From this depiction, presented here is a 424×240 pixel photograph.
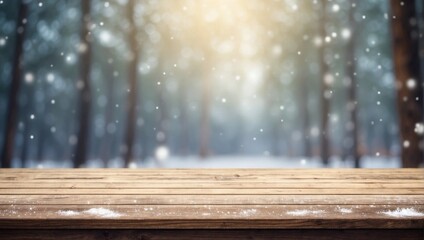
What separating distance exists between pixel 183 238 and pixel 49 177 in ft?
6.53

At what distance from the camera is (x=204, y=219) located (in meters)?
2.17

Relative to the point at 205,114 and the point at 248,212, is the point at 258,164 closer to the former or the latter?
the point at 205,114

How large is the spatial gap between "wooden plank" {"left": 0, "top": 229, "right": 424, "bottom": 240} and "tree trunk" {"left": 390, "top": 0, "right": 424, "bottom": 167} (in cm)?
457

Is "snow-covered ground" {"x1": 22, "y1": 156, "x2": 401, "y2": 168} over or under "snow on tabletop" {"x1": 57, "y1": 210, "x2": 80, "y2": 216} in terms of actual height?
under

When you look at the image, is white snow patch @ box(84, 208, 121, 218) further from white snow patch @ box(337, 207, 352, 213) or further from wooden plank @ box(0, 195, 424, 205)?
white snow patch @ box(337, 207, 352, 213)

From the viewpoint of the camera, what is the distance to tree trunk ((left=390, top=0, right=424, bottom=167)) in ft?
20.5

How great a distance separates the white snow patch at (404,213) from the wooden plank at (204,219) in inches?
0.5

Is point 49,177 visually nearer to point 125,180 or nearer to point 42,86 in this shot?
point 125,180

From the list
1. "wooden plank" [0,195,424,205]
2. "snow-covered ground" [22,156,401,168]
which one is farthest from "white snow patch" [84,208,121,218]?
"snow-covered ground" [22,156,401,168]

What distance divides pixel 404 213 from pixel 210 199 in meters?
1.23

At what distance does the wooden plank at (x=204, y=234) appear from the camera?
2145 millimetres

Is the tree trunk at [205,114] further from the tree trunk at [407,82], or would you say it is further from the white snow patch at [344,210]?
the white snow patch at [344,210]

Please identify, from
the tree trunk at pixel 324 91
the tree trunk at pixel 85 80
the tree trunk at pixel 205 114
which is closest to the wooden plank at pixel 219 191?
the tree trunk at pixel 85 80

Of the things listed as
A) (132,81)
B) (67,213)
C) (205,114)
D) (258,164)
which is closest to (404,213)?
(67,213)
